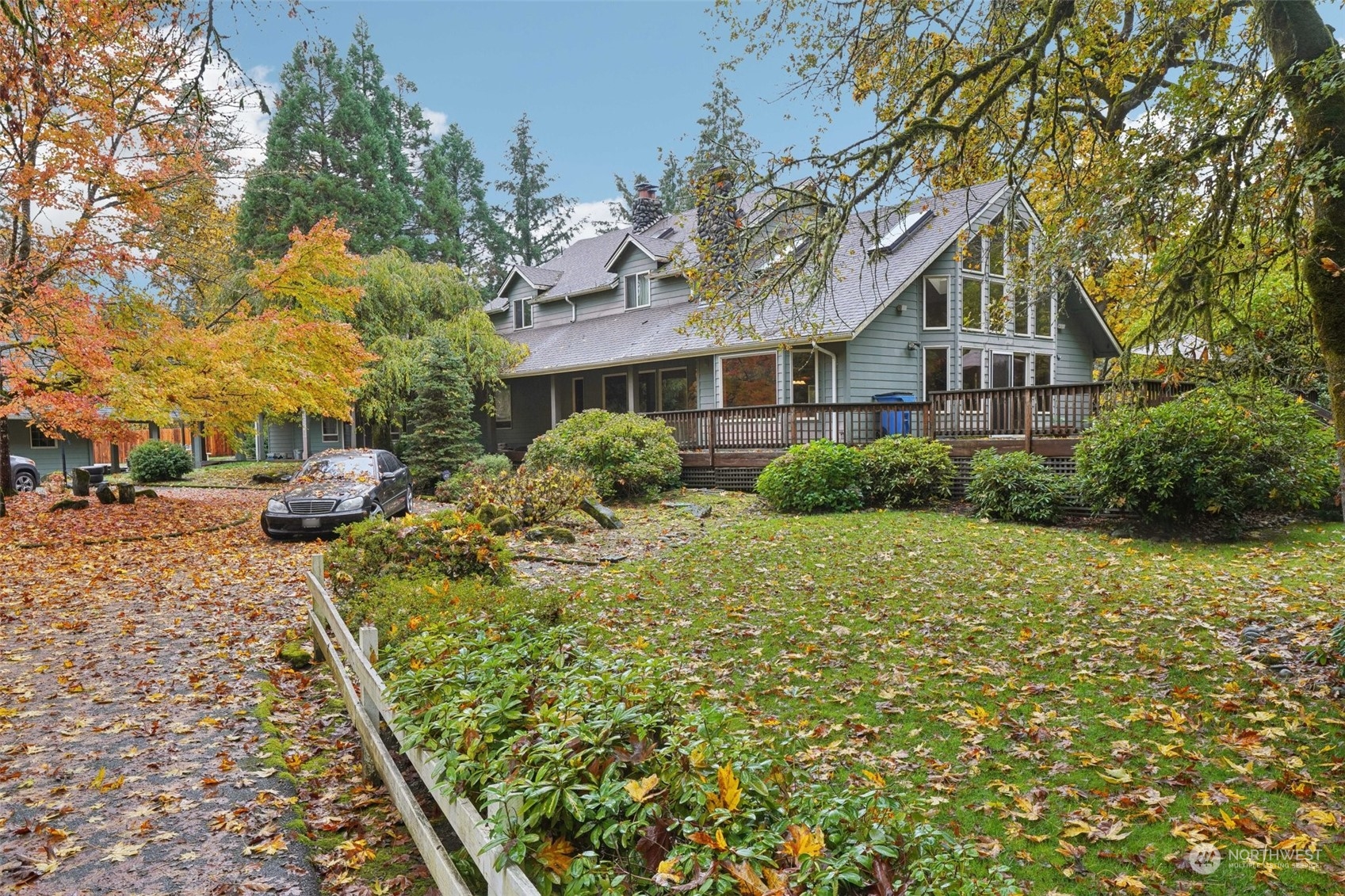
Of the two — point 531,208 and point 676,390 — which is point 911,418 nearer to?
point 676,390

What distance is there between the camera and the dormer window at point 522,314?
2950 centimetres

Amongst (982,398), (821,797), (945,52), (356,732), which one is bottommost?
(356,732)

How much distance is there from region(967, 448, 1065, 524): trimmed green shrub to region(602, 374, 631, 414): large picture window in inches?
531

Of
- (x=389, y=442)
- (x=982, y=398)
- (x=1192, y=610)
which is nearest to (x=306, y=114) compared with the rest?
(x=389, y=442)

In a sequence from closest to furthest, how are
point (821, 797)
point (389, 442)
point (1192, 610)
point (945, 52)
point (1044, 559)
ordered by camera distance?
point (821, 797) < point (1192, 610) < point (945, 52) < point (1044, 559) < point (389, 442)

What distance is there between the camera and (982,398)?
15.1m

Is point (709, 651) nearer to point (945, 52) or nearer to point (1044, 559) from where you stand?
point (1044, 559)

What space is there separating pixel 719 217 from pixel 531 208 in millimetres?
43550

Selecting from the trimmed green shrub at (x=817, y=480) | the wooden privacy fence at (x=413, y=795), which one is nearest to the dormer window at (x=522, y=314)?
the trimmed green shrub at (x=817, y=480)

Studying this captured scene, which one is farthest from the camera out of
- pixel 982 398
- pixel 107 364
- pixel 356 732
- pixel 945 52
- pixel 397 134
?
pixel 397 134

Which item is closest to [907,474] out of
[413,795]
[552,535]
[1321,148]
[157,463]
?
[552,535]

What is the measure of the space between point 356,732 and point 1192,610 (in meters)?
7.21

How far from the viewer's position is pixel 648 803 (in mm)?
2361

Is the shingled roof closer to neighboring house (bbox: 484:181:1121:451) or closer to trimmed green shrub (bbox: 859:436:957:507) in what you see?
neighboring house (bbox: 484:181:1121:451)
